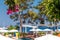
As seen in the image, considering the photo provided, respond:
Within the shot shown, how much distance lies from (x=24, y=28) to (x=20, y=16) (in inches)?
482

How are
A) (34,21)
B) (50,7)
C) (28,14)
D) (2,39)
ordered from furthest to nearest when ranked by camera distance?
(34,21) → (28,14) → (50,7) → (2,39)

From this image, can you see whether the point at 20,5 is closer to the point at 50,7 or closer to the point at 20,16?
the point at 20,16

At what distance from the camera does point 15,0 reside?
47312mm

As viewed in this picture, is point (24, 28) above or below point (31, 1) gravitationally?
below

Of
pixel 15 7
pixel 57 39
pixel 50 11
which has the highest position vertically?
pixel 15 7

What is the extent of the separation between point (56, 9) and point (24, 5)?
950 inches

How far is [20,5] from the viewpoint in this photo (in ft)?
159

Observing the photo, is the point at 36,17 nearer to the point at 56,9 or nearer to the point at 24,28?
the point at 24,28

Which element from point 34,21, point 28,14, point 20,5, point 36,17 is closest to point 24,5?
point 20,5

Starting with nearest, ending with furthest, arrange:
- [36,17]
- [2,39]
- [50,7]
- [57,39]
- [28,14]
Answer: [2,39]
[57,39]
[50,7]
[28,14]
[36,17]

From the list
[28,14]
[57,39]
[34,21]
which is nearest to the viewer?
[57,39]

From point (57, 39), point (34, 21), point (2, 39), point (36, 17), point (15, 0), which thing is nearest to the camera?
point (2, 39)

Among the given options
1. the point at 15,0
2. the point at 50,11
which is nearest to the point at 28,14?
the point at 15,0

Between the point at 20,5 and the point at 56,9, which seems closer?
the point at 56,9
